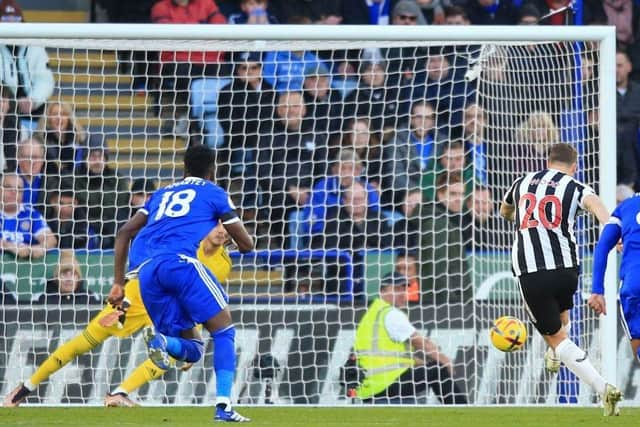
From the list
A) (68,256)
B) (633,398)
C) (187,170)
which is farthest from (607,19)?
(187,170)

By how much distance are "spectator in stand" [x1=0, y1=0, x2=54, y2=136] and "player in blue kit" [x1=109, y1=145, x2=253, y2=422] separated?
3.76m

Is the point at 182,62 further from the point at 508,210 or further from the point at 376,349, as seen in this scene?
the point at 508,210

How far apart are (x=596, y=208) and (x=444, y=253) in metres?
3.26

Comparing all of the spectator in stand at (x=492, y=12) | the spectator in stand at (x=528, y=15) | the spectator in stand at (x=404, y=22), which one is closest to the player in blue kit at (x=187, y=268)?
the spectator in stand at (x=404, y=22)

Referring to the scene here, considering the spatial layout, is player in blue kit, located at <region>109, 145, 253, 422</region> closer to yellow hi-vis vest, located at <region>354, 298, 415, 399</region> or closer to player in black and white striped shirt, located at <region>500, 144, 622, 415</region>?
player in black and white striped shirt, located at <region>500, 144, 622, 415</region>

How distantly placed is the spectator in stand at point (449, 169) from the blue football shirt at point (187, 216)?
404 centimetres

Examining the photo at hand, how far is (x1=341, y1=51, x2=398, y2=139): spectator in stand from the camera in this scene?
510 inches

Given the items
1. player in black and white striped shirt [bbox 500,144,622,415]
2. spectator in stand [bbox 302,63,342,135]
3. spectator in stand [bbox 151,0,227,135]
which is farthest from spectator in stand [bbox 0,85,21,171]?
player in black and white striped shirt [bbox 500,144,622,415]

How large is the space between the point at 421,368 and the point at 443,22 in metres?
4.37

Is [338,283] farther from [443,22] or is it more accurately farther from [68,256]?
[443,22]

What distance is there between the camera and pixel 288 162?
12.5 m

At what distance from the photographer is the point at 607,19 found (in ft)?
49.9

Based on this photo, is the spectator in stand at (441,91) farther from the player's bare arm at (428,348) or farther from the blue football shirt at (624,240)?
the blue football shirt at (624,240)

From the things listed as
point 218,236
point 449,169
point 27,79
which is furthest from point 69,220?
point 449,169
